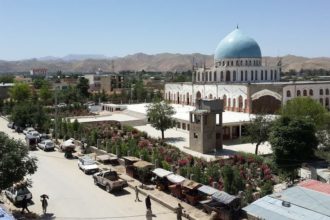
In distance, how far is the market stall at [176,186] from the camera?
1978cm

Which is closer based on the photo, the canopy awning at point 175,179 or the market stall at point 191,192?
the market stall at point 191,192

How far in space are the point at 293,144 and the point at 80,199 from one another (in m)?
11.5

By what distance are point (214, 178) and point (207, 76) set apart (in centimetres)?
3678

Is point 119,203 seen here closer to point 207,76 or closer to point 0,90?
point 207,76

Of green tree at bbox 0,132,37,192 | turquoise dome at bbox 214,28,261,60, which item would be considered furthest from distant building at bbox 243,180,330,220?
turquoise dome at bbox 214,28,261,60

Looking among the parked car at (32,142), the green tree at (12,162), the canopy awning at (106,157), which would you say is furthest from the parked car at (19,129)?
the green tree at (12,162)

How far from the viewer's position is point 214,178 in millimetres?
21047

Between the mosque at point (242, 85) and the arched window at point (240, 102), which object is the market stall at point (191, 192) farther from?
the arched window at point (240, 102)

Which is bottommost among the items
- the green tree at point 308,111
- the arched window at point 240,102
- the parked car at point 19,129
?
the parked car at point 19,129

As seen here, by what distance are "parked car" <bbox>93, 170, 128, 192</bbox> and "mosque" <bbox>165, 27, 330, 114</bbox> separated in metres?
24.5

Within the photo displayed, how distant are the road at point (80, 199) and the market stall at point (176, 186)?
1.11m

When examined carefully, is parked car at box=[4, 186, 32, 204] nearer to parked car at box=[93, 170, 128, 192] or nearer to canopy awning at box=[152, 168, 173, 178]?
parked car at box=[93, 170, 128, 192]

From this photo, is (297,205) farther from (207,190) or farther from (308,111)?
(308,111)

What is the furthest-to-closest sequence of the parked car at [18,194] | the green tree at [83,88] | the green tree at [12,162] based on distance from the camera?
the green tree at [83,88]
the parked car at [18,194]
the green tree at [12,162]
